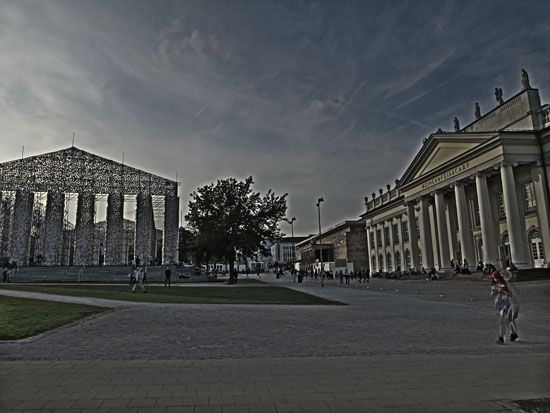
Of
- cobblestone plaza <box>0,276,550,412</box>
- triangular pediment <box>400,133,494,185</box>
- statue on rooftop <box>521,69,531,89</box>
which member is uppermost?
statue on rooftop <box>521,69,531,89</box>

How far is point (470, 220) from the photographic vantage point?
51.7 m

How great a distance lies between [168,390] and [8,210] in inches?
2905

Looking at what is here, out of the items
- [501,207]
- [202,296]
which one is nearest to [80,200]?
[202,296]

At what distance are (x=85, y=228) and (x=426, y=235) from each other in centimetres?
4757

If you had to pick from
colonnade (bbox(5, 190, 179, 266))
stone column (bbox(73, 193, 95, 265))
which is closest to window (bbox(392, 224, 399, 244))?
colonnade (bbox(5, 190, 179, 266))

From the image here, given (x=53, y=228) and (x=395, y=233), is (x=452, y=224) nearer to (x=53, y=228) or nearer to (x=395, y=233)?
(x=395, y=233)

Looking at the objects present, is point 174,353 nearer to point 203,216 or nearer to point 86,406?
point 86,406

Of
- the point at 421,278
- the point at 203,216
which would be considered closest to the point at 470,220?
the point at 421,278

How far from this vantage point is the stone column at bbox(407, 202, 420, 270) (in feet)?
208

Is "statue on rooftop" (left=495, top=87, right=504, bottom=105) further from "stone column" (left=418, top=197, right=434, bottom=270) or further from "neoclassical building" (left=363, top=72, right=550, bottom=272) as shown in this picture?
"stone column" (left=418, top=197, right=434, bottom=270)

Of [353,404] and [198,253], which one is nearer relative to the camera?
[353,404]

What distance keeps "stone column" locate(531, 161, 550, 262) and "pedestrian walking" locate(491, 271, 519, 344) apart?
1345 inches

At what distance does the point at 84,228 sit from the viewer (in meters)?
65.6

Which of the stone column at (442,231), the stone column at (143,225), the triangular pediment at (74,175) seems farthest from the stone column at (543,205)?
the stone column at (143,225)
